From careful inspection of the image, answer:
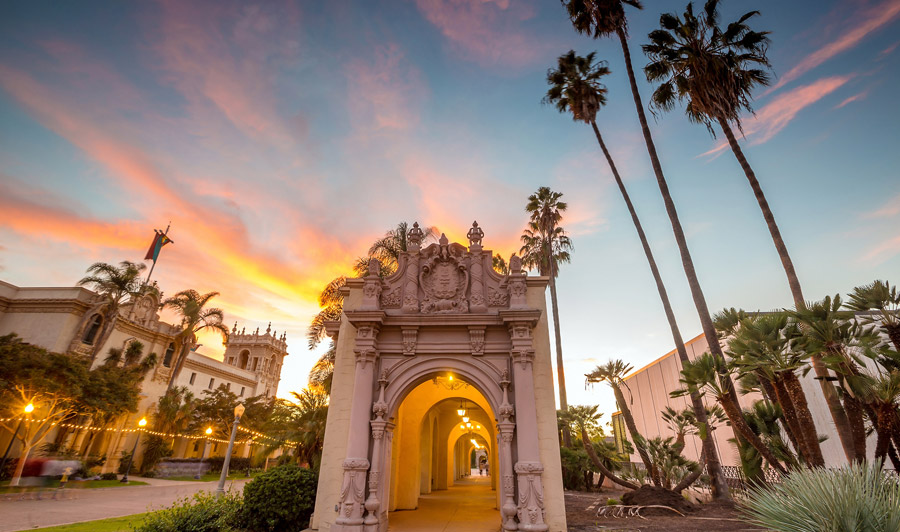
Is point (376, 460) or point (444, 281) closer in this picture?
point (376, 460)

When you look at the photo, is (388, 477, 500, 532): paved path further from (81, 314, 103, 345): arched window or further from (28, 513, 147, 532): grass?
(81, 314, 103, 345): arched window

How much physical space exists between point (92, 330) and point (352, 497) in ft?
97.0

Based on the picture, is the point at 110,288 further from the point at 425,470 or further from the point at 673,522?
the point at 673,522

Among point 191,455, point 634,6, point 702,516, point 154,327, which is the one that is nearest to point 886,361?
point 702,516

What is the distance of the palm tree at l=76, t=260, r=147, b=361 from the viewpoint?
2594 centimetres

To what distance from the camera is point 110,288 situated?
1033 inches

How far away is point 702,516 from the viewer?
37.8 feet

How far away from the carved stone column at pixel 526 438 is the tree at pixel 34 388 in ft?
78.5

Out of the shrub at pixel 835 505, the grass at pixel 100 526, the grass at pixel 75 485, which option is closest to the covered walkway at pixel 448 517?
the grass at pixel 100 526

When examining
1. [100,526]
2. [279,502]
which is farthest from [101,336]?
[279,502]

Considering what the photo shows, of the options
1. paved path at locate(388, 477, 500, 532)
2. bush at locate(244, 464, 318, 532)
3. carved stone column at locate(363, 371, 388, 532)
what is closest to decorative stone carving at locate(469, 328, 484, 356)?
carved stone column at locate(363, 371, 388, 532)

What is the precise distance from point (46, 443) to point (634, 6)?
40359mm

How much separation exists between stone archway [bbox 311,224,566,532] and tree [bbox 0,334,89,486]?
19.5 meters

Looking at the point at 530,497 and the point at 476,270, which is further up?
the point at 476,270
